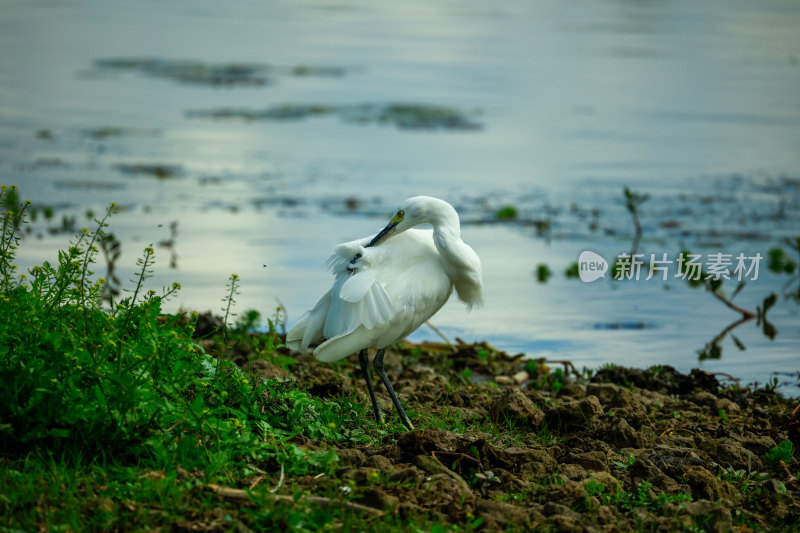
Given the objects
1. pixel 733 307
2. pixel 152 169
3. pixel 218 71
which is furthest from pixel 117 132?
pixel 733 307

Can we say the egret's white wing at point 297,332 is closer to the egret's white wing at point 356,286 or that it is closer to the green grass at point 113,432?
the egret's white wing at point 356,286

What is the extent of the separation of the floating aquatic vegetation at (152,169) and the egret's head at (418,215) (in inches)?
269

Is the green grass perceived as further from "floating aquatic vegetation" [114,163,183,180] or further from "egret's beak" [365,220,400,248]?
"floating aquatic vegetation" [114,163,183,180]

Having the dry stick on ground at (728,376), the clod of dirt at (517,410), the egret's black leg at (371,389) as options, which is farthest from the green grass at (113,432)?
the dry stick on ground at (728,376)

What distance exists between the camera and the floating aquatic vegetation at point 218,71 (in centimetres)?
1731

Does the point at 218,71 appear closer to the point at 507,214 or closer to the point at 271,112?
the point at 271,112

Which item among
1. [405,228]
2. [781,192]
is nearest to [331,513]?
[405,228]

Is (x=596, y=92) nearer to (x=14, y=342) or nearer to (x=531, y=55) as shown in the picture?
(x=531, y=55)

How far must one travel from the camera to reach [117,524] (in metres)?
3.51

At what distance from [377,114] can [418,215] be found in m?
9.86

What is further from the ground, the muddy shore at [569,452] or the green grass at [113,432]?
the green grass at [113,432]

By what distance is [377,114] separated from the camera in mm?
14867

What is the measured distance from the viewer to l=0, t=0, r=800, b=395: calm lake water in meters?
8.01

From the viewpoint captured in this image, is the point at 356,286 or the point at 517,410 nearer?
the point at 356,286
